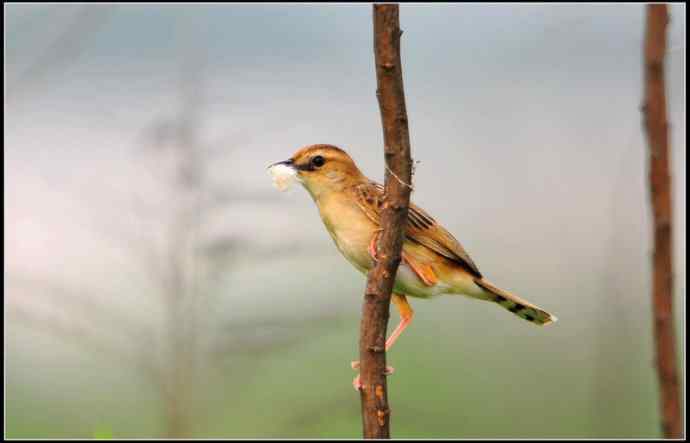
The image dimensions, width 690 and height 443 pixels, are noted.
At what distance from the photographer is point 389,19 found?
3.97 feet

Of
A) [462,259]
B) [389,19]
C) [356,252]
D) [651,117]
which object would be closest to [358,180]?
[356,252]

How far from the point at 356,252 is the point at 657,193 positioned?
103 cm

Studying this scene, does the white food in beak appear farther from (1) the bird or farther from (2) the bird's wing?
(2) the bird's wing

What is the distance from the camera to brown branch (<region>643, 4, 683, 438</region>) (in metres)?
0.88

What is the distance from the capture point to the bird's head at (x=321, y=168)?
1845 mm

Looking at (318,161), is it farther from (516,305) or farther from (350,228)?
(516,305)

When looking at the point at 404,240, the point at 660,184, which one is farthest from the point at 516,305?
the point at 660,184

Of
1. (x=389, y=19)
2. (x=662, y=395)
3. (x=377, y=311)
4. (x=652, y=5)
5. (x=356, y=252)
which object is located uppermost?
(x=389, y=19)

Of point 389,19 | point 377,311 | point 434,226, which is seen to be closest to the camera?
point 389,19

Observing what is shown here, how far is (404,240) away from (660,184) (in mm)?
920

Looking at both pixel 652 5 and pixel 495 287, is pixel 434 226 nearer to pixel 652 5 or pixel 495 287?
pixel 495 287

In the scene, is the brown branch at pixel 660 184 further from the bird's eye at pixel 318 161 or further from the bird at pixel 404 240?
the bird's eye at pixel 318 161

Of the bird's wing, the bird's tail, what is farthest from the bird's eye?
the bird's tail

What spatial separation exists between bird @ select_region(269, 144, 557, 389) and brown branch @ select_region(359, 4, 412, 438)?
0.26 metres
